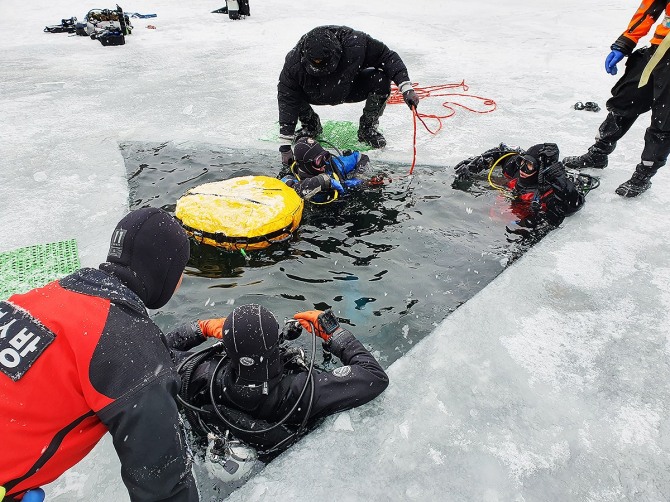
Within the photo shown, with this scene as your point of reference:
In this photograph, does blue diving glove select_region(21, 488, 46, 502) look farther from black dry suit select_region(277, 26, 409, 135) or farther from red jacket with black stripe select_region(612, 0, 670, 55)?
red jacket with black stripe select_region(612, 0, 670, 55)

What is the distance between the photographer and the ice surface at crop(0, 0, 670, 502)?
1870mm

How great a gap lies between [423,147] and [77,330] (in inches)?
175

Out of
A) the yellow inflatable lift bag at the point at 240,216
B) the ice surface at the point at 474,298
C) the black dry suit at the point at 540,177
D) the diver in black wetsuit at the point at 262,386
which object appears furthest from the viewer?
the black dry suit at the point at 540,177

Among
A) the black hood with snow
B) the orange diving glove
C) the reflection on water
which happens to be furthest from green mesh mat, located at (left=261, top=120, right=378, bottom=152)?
the black hood with snow

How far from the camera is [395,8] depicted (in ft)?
44.3

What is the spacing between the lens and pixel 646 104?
385cm

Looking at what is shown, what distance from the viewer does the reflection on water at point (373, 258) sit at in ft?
9.80

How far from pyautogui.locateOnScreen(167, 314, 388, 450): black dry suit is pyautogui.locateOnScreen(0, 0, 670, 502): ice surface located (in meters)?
0.12

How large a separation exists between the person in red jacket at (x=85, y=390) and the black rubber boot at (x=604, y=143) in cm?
429

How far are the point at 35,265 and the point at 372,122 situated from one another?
360 centimetres

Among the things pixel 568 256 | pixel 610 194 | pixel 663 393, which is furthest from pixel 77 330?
pixel 610 194

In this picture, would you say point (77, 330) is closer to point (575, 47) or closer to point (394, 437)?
point (394, 437)

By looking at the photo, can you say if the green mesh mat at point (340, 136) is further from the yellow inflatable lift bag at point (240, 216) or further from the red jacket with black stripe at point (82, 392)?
the red jacket with black stripe at point (82, 392)

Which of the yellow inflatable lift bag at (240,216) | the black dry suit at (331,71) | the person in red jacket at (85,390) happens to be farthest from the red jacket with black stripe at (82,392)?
the black dry suit at (331,71)
